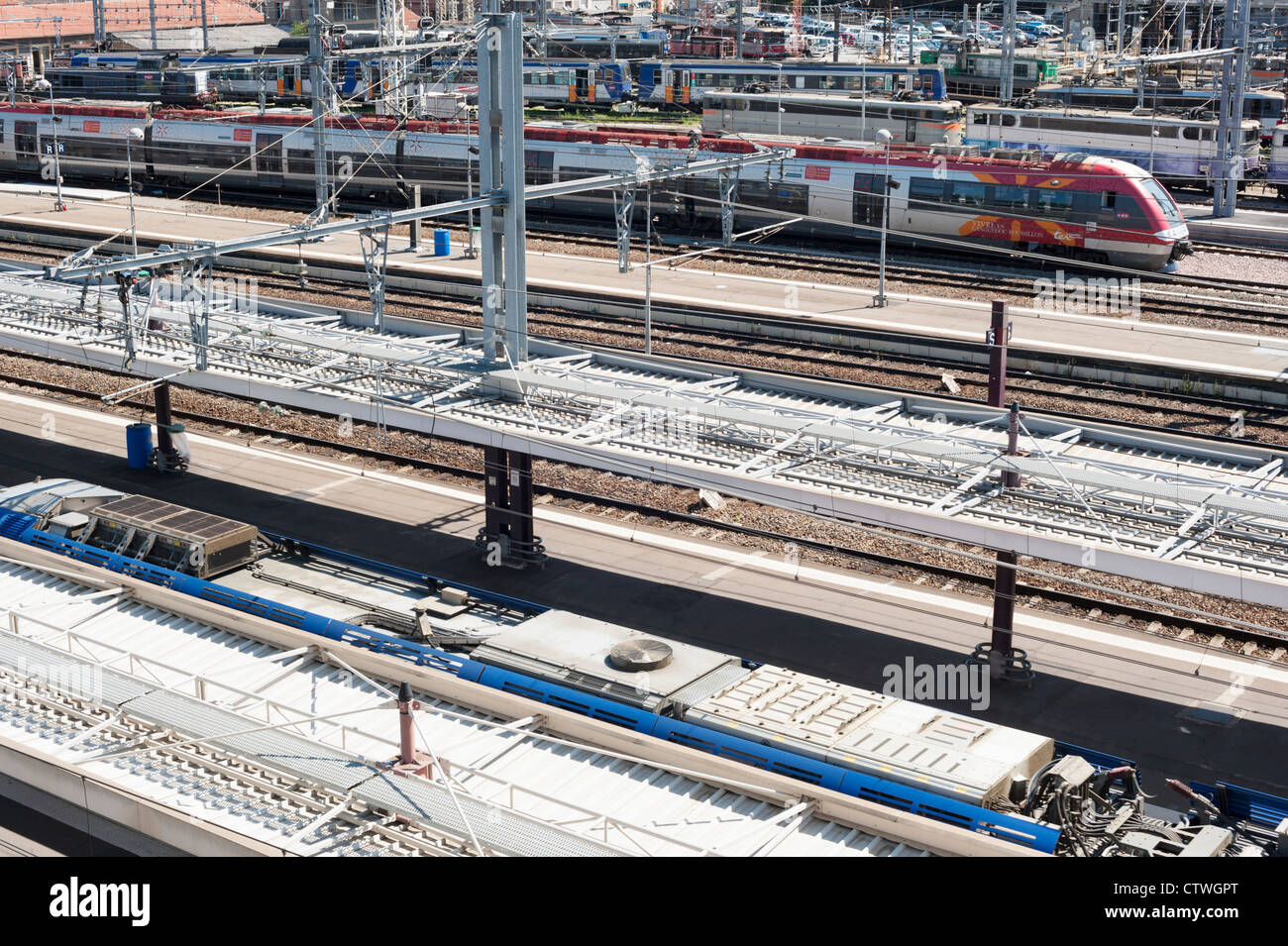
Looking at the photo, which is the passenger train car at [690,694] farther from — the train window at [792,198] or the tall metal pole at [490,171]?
the train window at [792,198]

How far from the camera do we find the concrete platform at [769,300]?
1369 inches

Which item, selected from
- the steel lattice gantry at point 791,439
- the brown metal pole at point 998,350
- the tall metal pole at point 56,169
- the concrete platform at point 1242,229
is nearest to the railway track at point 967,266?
the concrete platform at point 1242,229

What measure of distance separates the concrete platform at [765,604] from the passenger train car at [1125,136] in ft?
114

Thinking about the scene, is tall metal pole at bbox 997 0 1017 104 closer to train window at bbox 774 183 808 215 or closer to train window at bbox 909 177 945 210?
train window at bbox 774 183 808 215

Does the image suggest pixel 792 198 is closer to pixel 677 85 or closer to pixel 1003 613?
pixel 1003 613

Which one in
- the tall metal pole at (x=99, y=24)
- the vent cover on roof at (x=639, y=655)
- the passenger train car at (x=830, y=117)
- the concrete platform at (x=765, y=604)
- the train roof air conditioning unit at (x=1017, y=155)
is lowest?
the concrete platform at (x=765, y=604)

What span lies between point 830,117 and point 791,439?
39.7 meters

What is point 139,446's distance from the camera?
2861 centimetres

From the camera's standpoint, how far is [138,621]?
17.4 metres

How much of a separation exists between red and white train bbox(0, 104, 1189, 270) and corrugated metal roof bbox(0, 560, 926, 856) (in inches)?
871

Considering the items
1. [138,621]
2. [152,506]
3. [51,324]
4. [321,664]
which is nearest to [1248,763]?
[321,664]

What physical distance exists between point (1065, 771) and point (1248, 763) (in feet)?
18.0
